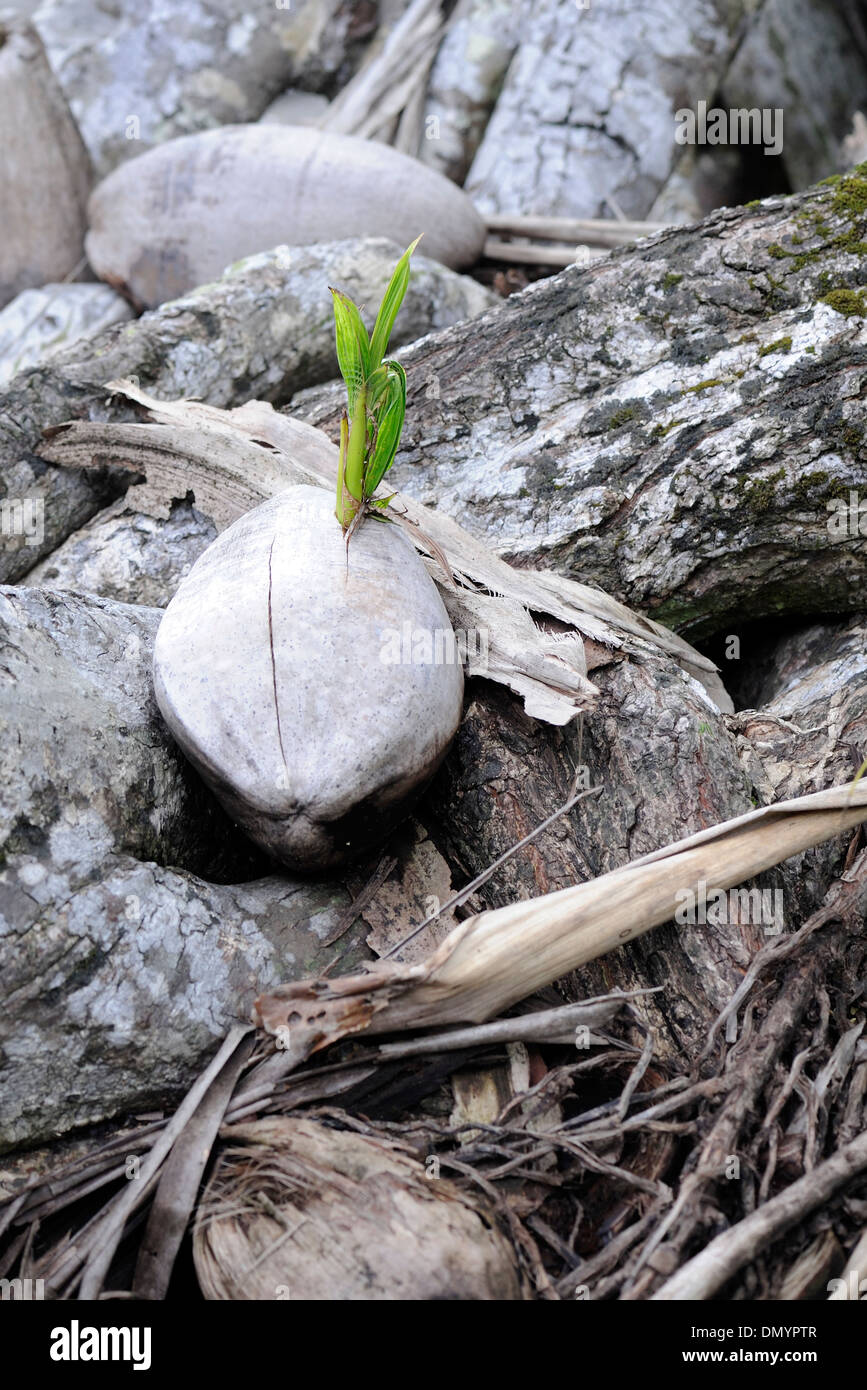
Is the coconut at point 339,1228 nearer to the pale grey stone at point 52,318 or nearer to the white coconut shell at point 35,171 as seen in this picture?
the pale grey stone at point 52,318

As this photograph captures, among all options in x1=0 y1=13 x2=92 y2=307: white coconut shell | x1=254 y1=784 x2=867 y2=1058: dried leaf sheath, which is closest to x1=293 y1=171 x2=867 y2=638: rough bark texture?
x1=254 y1=784 x2=867 y2=1058: dried leaf sheath

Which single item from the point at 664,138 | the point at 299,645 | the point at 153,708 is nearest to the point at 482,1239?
the point at 299,645

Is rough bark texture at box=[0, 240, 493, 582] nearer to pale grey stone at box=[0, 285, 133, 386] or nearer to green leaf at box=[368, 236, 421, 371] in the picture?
pale grey stone at box=[0, 285, 133, 386]

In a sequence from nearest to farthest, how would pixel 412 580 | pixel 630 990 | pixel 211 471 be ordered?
pixel 630 990
pixel 412 580
pixel 211 471

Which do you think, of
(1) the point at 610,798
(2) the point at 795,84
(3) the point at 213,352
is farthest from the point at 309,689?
(2) the point at 795,84

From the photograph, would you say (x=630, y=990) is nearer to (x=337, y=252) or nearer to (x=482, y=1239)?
(x=482, y=1239)

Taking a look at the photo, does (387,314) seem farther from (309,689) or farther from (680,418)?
(680,418)

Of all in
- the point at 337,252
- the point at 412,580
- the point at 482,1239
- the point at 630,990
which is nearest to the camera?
the point at 482,1239
